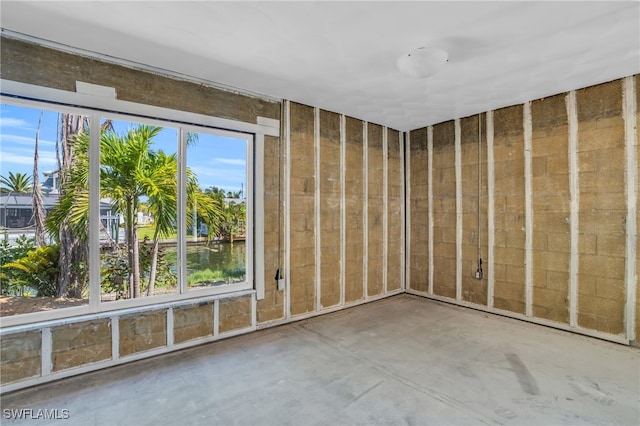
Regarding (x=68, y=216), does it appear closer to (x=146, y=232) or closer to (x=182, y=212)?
(x=146, y=232)

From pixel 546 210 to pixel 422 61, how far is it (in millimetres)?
2588

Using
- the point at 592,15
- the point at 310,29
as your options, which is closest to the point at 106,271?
the point at 310,29

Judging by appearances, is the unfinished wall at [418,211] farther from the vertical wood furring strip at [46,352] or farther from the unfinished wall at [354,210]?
the vertical wood furring strip at [46,352]

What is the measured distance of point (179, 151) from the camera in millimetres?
3219

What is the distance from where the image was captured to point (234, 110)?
351 cm

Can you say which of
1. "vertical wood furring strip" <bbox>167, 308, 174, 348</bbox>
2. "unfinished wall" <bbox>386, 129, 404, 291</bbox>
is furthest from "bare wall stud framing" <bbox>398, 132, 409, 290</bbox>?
"vertical wood furring strip" <bbox>167, 308, 174, 348</bbox>

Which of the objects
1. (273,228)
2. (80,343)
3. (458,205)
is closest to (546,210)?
(458,205)

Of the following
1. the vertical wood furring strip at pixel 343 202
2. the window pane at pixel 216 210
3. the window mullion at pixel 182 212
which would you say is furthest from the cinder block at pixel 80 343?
the vertical wood furring strip at pixel 343 202

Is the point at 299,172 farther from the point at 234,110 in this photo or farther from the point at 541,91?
the point at 541,91

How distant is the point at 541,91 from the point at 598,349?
2834 mm

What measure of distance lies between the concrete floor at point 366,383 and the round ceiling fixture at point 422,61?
2603mm

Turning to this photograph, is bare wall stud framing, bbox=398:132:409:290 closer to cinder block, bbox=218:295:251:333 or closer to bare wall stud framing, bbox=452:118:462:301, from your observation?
bare wall stud framing, bbox=452:118:462:301

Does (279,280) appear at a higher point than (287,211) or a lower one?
lower

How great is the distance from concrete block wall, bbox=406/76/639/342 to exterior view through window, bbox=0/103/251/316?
10.1ft
